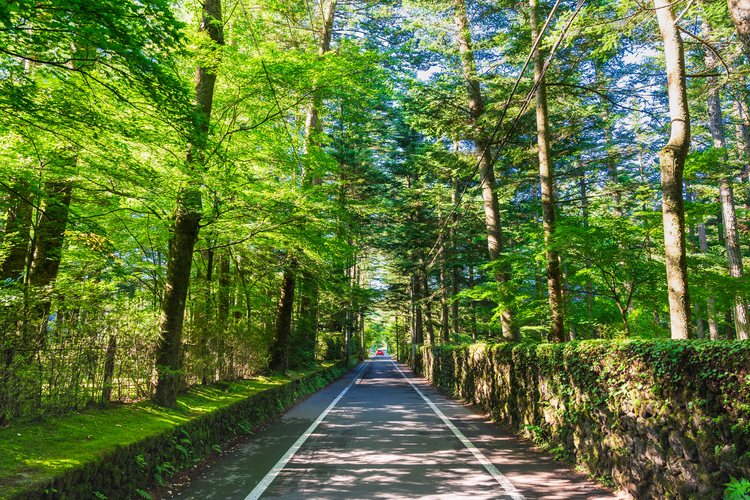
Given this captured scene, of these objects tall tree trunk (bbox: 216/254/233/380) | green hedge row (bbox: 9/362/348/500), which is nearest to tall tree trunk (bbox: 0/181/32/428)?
green hedge row (bbox: 9/362/348/500)

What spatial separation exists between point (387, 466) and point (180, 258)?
497 centimetres

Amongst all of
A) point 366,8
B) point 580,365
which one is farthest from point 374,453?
point 366,8

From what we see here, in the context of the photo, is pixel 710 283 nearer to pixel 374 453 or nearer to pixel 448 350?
pixel 374 453

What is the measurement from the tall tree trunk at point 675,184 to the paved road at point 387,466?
2.80 meters

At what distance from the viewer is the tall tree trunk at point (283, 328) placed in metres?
14.9

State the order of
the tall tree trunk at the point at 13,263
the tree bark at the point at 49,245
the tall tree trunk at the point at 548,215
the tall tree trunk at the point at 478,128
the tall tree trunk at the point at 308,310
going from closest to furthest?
the tall tree trunk at the point at 13,263, the tree bark at the point at 49,245, the tall tree trunk at the point at 548,215, the tall tree trunk at the point at 478,128, the tall tree trunk at the point at 308,310

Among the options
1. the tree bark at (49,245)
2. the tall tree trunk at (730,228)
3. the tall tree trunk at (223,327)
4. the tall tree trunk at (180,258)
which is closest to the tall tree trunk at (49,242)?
the tree bark at (49,245)

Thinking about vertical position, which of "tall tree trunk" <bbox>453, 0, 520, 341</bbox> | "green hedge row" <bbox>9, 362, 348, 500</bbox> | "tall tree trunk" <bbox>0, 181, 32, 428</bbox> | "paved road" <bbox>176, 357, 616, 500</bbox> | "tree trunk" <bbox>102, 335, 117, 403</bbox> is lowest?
"paved road" <bbox>176, 357, 616, 500</bbox>

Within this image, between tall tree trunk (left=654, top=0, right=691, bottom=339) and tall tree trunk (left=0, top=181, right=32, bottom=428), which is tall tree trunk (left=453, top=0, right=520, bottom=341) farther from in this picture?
tall tree trunk (left=0, top=181, right=32, bottom=428)

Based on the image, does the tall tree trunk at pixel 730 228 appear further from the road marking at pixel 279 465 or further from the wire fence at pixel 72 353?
the wire fence at pixel 72 353

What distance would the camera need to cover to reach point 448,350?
1761 centimetres

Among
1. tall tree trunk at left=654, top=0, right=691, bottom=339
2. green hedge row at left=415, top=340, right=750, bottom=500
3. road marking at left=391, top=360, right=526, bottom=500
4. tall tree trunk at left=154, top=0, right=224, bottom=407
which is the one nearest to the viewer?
green hedge row at left=415, top=340, right=750, bottom=500

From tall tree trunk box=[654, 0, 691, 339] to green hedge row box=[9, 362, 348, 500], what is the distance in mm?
7205

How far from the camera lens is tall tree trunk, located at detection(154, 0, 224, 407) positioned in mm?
6559
